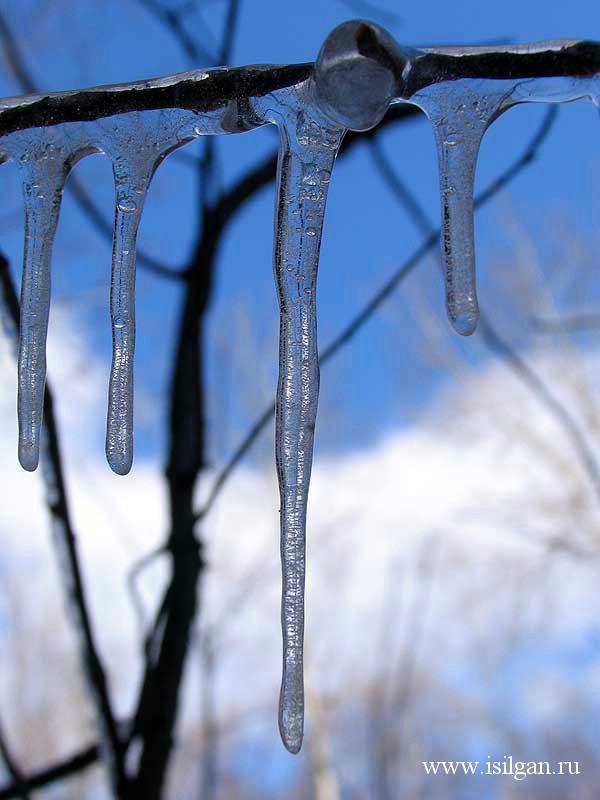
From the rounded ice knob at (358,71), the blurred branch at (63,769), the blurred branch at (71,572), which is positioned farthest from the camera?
the blurred branch at (63,769)

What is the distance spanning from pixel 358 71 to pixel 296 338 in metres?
0.09

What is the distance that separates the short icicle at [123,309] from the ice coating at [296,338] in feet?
0.19

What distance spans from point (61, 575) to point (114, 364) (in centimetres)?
36

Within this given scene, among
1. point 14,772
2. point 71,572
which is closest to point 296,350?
point 71,572

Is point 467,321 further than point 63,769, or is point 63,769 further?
point 63,769

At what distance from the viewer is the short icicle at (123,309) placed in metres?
0.30

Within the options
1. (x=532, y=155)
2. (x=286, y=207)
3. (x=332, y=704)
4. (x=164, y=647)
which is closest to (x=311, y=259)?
(x=286, y=207)

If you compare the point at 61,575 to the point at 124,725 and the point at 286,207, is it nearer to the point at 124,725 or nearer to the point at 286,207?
the point at 124,725

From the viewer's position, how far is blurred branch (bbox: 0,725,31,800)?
618 millimetres

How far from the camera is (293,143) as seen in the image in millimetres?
282

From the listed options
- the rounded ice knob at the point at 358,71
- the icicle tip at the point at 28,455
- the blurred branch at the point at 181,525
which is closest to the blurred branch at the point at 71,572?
the blurred branch at the point at 181,525

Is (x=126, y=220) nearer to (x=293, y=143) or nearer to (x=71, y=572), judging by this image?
(x=293, y=143)

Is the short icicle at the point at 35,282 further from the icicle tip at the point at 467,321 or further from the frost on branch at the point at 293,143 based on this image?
the icicle tip at the point at 467,321

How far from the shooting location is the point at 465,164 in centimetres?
28
